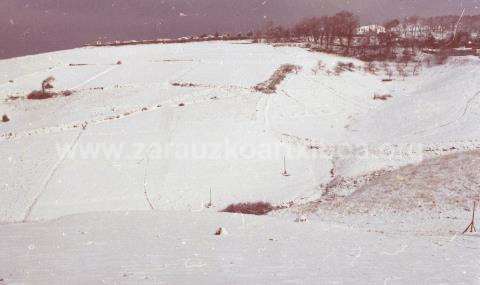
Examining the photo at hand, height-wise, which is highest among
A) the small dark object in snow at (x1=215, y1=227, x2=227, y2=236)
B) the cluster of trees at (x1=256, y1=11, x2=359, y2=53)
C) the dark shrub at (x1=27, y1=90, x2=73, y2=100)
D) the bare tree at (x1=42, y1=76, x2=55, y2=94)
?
the cluster of trees at (x1=256, y1=11, x2=359, y2=53)

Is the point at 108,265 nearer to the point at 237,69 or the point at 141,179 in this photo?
the point at 141,179

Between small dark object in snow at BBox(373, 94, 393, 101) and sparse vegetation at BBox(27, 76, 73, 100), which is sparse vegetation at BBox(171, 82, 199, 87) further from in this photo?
small dark object in snow at BBox(373, 94, 393, 101)

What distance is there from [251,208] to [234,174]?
521cm

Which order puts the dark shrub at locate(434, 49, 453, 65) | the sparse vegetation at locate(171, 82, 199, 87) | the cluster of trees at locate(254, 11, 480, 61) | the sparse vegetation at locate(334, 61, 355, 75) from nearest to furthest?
1. the sparse vegetation at locate(171, 82, 199, 87)
2. the sparse vegetation at locate(334, 61, 355, 75)
3. the dark shrub at locate(434, 49, 453, 65)
4. the cluster of trees at locate(254, 11, 480, 61)

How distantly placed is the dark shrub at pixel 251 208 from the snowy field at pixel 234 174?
118cm

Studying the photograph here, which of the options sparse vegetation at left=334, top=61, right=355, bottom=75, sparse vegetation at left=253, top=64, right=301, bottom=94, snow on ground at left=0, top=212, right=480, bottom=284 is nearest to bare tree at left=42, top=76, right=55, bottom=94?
sparse vegetation at left=253, top=64, right=301, bottom=94

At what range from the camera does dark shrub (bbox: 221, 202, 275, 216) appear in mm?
19984

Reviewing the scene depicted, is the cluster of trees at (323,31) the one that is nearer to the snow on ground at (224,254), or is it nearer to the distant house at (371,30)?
the distant house at (371,30)

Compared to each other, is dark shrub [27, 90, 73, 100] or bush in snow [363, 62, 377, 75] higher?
bush in snow [363, 62, 377, 75]

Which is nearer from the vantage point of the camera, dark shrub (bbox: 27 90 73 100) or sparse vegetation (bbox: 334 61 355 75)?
dark shrub (bbox: 27 90 73 100)

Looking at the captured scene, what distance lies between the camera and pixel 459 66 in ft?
180

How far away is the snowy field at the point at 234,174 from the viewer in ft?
32.6

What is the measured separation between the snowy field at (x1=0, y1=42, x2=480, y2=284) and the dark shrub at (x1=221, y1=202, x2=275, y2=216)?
3.86ft

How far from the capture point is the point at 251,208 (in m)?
20.8
